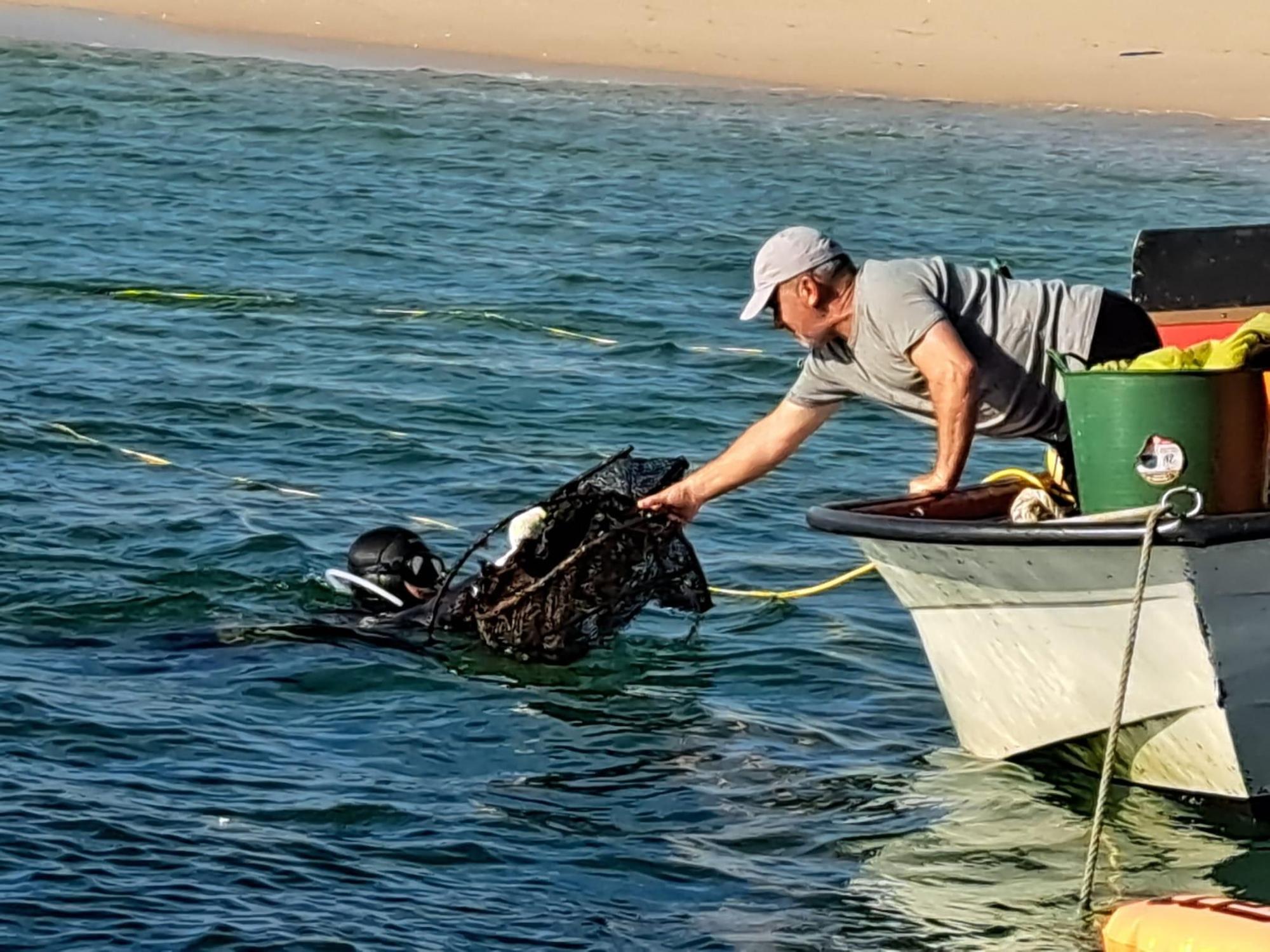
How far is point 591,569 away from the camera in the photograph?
26.5 feet

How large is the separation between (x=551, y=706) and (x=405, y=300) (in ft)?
24.8

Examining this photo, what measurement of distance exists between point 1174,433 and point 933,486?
41.1 inches

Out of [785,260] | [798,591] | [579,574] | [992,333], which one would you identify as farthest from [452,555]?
[992,333]

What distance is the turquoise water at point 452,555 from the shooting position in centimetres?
659

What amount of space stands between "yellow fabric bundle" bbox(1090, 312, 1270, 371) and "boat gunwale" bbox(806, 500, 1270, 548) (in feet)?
1.53

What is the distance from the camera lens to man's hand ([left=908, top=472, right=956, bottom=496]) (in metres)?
7.09

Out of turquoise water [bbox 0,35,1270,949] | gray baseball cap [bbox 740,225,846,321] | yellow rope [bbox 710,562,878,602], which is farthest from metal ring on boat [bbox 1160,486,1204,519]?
yellow rope [bbox 710,562,878,602]

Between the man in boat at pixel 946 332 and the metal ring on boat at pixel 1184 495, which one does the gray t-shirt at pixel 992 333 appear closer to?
the man in boat at pixel 946 332

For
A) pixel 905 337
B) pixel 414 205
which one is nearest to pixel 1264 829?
pixel 905 337

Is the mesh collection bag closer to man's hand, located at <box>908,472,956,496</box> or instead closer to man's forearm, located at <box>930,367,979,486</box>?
man's hand, located at <box>908,472,956,496</box>

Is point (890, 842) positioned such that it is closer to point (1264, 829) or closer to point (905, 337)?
point (1264, 829)

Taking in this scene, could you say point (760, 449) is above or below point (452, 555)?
above

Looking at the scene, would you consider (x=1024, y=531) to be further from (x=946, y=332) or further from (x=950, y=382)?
(x=946, y=332)

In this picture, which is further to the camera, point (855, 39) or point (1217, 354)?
point (855, 39)
